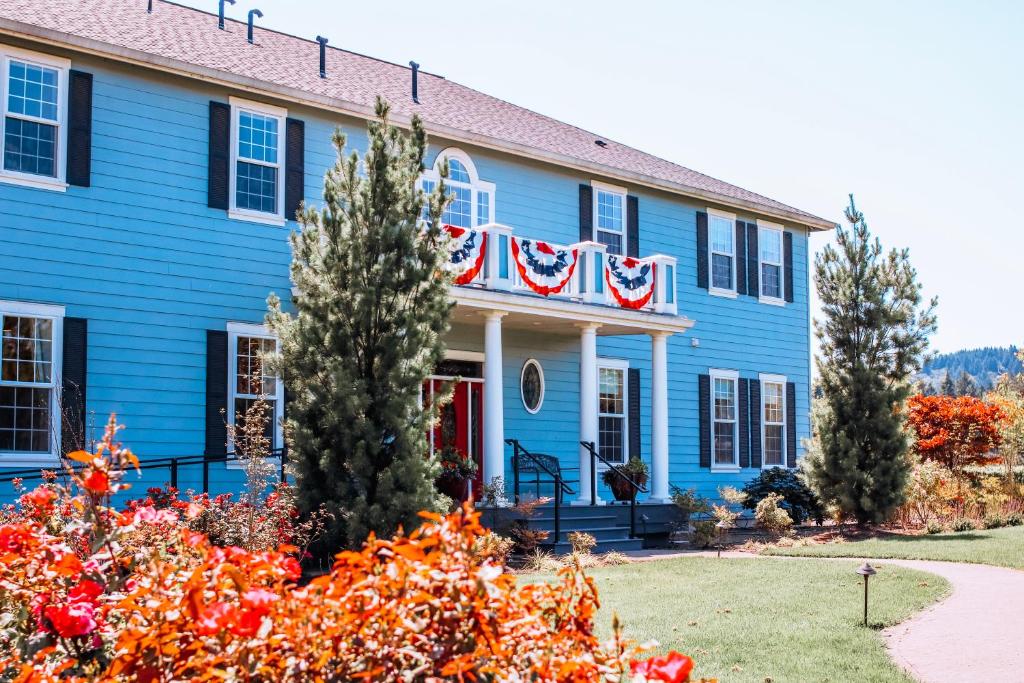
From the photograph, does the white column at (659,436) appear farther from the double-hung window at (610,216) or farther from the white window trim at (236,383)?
the white window trim at (236,383)

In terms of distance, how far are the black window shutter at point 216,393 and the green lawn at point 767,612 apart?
16.8 feet

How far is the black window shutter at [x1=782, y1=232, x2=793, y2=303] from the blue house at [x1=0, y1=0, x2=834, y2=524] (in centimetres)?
221

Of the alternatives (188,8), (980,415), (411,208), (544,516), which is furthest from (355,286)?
(980,415)

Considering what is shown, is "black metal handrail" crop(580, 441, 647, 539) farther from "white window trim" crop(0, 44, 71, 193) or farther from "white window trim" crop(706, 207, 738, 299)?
"white window trim" crop(0, 44, 71, 193)

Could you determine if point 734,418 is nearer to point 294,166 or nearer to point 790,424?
point 790,424

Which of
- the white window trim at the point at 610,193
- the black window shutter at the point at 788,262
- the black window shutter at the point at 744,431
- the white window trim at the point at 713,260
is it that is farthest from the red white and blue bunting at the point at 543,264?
the black window shutter at the point at 788,262

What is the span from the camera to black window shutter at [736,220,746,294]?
22438 mm

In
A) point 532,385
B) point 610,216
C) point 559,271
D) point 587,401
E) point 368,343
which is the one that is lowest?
point 587,401

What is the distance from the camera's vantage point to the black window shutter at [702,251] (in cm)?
2154

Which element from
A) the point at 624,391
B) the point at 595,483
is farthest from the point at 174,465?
the point at 624,391

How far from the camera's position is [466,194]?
17562 mm

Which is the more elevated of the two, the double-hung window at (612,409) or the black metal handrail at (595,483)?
the double-hung window at (612,409)

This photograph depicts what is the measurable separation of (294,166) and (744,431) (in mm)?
11726

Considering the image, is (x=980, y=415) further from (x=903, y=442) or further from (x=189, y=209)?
(x=189, y=209)
